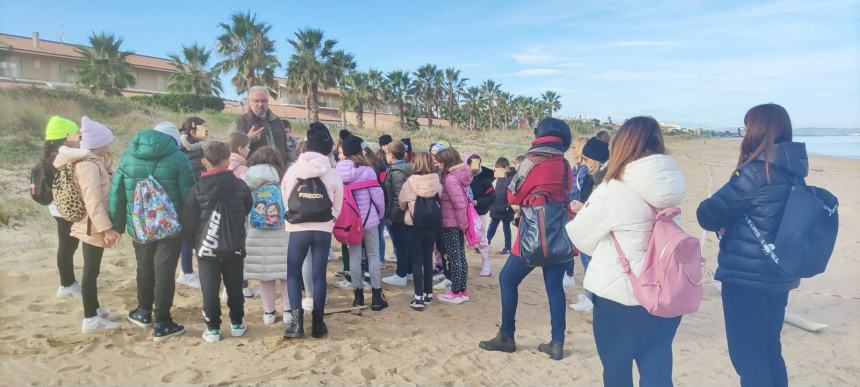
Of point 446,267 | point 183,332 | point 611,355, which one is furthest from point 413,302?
point 611,355

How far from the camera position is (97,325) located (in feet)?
13.9

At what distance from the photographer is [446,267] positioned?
636 cm

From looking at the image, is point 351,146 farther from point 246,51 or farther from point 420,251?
point 246,51

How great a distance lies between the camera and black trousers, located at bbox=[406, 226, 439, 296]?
5.12m

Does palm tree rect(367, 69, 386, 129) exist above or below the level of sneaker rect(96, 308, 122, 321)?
above

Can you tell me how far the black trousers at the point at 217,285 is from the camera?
403 centimetres

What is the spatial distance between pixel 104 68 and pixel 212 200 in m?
36.1

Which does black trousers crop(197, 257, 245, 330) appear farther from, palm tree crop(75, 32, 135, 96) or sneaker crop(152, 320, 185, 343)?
palm tree crop(75, 32, 135, 96)

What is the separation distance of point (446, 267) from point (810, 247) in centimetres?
416

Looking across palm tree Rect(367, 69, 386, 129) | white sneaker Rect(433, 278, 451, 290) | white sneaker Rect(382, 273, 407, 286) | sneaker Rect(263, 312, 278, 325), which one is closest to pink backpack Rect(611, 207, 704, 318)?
sneaker Rect(263, 312, 278, 325)

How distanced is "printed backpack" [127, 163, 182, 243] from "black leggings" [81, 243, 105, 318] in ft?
1.66

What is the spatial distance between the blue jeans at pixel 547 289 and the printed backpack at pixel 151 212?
275 centimetres

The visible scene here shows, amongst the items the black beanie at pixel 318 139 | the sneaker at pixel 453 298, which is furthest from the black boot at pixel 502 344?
the black beanie at pixel 318 139

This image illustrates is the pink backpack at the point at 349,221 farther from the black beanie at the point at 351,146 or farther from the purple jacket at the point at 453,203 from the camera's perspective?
the purple jacket at the point at 453,203
